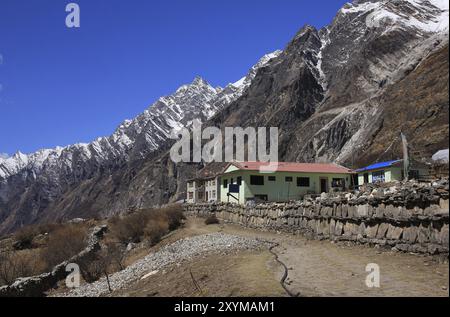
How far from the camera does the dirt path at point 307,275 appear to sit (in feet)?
31.2

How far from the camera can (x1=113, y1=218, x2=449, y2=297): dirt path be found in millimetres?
9516

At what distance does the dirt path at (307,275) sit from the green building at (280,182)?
80.9 feet

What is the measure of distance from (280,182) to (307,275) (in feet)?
103

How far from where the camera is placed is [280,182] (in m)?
42.8

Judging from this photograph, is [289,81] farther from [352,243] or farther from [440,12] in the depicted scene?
[352,243]

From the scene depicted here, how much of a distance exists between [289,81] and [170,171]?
53.7 metres

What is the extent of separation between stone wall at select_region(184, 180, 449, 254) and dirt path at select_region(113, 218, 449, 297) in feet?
1.50

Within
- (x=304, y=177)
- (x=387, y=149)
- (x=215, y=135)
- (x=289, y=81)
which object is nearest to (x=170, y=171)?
(x=215, y=135)

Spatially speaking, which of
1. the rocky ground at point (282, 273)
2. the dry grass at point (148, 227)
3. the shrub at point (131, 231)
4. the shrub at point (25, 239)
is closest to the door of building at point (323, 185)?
the dry grass at point (148, 227)

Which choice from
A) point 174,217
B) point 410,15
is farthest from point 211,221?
point 410,15

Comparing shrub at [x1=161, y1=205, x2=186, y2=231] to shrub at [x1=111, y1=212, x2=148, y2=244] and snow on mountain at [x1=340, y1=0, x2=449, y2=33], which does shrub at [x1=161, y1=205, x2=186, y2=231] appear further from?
snow on mountain at [x1=340, y1=0, x2=449, y2=33]

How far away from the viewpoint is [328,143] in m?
89.4

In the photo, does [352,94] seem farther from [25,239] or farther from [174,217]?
[25,239]

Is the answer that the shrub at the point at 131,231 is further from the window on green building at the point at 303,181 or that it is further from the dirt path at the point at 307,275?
the dirt path at the point at 307,275
